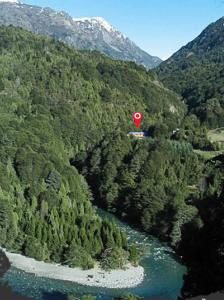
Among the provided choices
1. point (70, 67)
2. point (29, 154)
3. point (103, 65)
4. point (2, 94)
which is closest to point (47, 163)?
point (29, 154)

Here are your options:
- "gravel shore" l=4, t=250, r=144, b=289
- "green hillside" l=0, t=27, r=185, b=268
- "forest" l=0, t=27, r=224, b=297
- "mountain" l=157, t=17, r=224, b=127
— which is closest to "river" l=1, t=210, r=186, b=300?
"gravel shore" l=4, t=250, r=144, b=289

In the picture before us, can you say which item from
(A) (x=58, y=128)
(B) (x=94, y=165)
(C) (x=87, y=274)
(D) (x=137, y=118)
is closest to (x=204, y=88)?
(D) (x=137, y=118)

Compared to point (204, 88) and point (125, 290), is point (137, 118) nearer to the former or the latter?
point (204, 88)

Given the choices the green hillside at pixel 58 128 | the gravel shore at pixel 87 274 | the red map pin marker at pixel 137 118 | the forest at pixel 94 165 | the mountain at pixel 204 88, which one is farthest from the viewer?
the mountain at pixel 204 88

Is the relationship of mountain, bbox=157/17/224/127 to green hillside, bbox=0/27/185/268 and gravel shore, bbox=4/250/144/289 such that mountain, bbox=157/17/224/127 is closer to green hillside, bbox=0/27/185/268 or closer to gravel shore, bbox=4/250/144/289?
green hillside, bbox=0/27/185/268

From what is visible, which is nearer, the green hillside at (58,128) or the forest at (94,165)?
the forest at (94,165)

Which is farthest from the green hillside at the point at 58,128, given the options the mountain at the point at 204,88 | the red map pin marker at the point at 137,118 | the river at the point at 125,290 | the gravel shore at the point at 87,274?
the mountain at the point at 204,88

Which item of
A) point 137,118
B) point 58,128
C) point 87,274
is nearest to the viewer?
point 87,274

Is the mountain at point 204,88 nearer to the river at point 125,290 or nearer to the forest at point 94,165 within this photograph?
the forest at point 94,165
